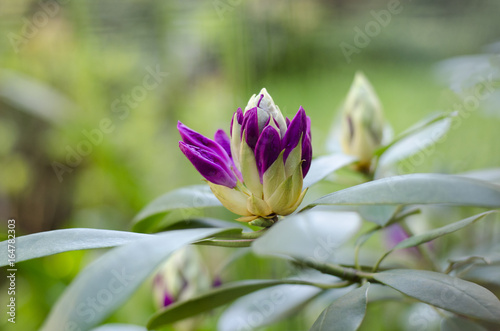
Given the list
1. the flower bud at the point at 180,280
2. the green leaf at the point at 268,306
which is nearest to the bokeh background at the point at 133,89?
the flower bud at the point at 180,280

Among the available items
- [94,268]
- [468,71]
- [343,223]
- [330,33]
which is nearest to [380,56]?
[330,33]

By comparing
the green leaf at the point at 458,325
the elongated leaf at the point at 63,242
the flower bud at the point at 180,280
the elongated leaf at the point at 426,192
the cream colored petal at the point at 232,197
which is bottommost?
the green leaf at the point at 458,325

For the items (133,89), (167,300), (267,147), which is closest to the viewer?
(267,147)

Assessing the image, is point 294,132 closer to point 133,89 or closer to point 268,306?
point 268,306

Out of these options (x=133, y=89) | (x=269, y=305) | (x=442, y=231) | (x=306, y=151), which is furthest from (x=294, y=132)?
(x=133, y=89)

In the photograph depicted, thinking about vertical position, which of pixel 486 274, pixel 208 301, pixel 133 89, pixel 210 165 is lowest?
pixel 486 274

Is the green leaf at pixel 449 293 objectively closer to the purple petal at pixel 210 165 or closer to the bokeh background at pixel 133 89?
the purple petal at pixel 210 165

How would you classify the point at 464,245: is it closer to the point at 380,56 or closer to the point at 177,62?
the point at 177,62

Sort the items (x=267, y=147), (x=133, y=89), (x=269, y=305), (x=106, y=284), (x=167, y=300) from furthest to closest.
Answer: (x=133, y=89)
(x=167, y=300)
(x=269, y=305)
(x=267, y=147)
(x=106, y=284)
